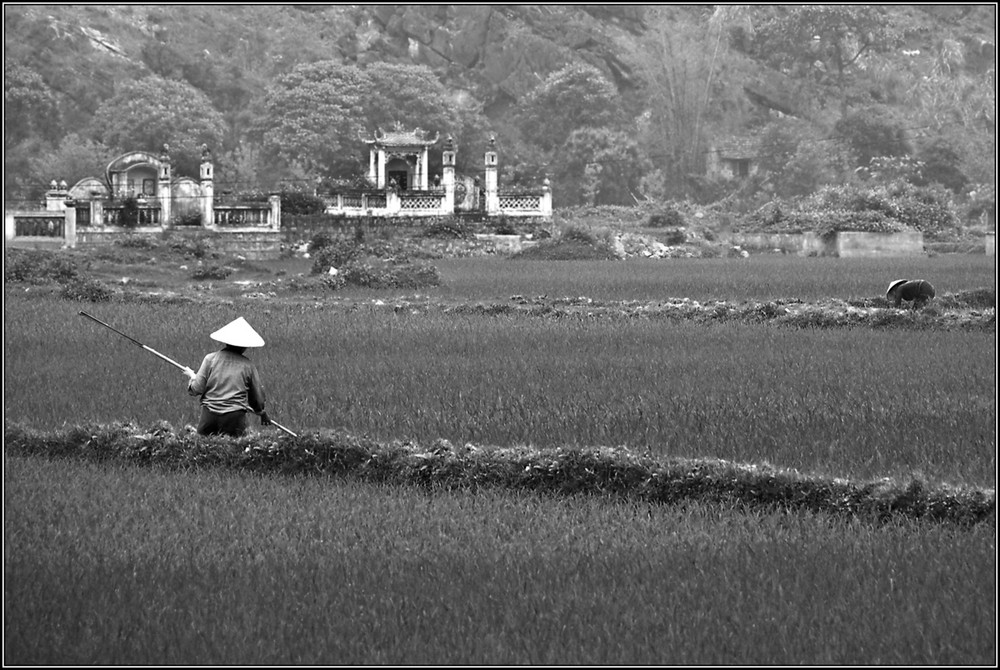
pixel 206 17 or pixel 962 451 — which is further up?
pixel 206 17

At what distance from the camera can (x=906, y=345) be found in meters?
14.4

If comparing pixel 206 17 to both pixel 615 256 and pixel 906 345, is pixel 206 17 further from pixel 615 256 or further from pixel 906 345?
pixel 906 345

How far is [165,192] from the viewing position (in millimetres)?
41031

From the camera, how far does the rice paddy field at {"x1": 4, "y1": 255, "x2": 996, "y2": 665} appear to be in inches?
211

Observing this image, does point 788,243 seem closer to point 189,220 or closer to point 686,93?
point 189,220

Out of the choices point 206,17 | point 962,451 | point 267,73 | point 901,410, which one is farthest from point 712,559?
point 206,17

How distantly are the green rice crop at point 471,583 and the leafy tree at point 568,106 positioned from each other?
182 feet

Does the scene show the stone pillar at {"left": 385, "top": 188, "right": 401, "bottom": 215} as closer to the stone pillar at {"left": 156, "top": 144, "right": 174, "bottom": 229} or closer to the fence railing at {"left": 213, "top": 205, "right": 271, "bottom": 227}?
the fence railing at {"left": 213, "top": 205, "right": 271, "bottom": 227}

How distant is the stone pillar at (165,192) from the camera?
39.7 metres

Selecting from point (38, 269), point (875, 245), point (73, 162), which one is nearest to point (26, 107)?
point (73, 162)

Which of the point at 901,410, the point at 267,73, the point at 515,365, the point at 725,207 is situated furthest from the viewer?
the point at 267,73

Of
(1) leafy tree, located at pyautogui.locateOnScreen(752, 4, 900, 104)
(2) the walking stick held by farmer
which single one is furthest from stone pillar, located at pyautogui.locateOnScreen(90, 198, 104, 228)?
(1) leafy tree, located at pyautogui.locateOnScreen(752, 4, 900, 104)

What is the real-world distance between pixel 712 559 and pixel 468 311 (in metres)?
13.6

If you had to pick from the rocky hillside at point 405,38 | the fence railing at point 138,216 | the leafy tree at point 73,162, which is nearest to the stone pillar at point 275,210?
the fence railing at point 138,216
